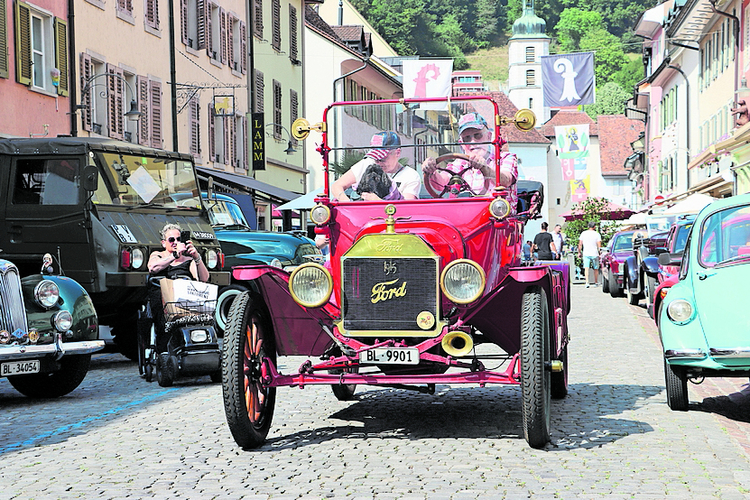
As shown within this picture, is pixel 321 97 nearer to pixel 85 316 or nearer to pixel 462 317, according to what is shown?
pixel 85 316

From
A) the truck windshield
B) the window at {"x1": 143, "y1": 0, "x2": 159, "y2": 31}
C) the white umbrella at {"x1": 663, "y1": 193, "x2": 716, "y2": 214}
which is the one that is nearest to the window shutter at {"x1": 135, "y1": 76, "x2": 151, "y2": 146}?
the window at {"x1": 143, "y1": 0, "x2": 159, "y2": 31}

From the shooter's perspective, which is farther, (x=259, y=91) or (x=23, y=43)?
(x=259, y=91)

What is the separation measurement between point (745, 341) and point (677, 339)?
54 cm

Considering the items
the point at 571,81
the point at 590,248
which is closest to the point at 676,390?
the point at 590,248

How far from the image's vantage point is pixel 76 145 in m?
13.6

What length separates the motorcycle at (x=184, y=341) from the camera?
10.9 metres

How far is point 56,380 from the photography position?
10.5m

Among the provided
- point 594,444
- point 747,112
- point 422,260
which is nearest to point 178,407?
point 422,260

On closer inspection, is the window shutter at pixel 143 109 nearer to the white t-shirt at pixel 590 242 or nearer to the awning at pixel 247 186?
the awning at pixel 247 186

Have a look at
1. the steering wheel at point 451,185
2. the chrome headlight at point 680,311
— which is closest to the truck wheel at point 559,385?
the chrome headlight at point 680,311

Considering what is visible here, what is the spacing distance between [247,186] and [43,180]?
1854cm

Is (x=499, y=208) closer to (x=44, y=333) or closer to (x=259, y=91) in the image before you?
(x=44, y=333)

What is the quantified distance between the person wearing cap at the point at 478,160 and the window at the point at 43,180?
6475 millimetres

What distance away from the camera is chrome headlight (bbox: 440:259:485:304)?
24.0ft
